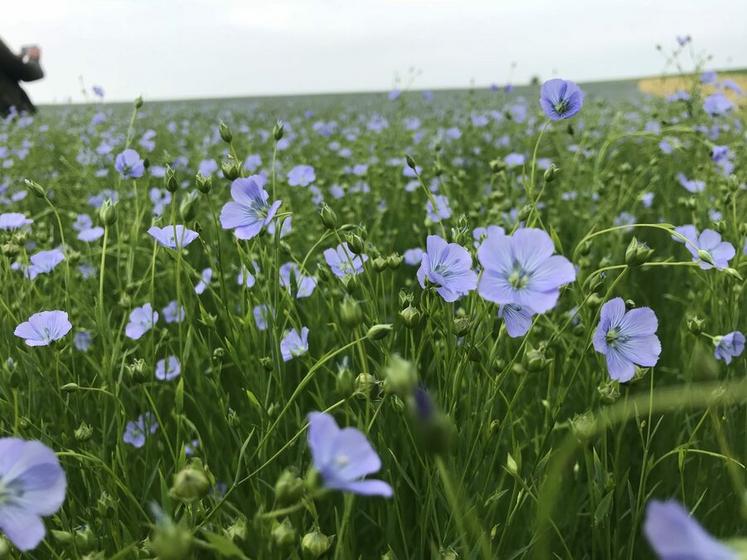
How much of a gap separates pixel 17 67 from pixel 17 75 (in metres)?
0.13

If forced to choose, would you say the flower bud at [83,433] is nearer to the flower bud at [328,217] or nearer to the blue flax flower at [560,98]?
the flower bud at [328,217]

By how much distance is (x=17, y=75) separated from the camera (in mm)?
6758

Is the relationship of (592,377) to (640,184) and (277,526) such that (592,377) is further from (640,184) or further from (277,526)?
(640,184)

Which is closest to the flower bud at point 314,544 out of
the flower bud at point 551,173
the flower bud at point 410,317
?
the flower bud at point 410,317

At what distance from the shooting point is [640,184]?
2.88 meters

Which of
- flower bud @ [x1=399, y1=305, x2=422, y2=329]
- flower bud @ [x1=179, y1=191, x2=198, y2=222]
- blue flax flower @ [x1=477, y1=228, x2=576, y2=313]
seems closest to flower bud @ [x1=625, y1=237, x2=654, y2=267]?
blue flax flower @ [x1=477, y1=228, x2=576, y2=313]

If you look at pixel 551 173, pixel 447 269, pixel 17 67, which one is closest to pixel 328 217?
pixel 447 269

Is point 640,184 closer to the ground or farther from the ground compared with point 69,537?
farther from the ground

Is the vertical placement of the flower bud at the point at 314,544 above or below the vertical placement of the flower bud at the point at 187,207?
below

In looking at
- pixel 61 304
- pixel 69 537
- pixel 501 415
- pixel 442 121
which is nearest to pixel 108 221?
pixel 69 537

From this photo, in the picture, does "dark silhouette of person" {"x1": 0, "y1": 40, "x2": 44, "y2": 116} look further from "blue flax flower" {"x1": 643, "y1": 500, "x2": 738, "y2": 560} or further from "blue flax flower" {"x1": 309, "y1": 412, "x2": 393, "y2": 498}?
"blue flax flower" {"x1": 643, "y1": 500, "x2": 738, "y2": 560}

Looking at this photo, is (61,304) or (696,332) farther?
(61,304)

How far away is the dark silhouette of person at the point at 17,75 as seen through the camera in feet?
21.8

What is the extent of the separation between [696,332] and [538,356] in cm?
30
